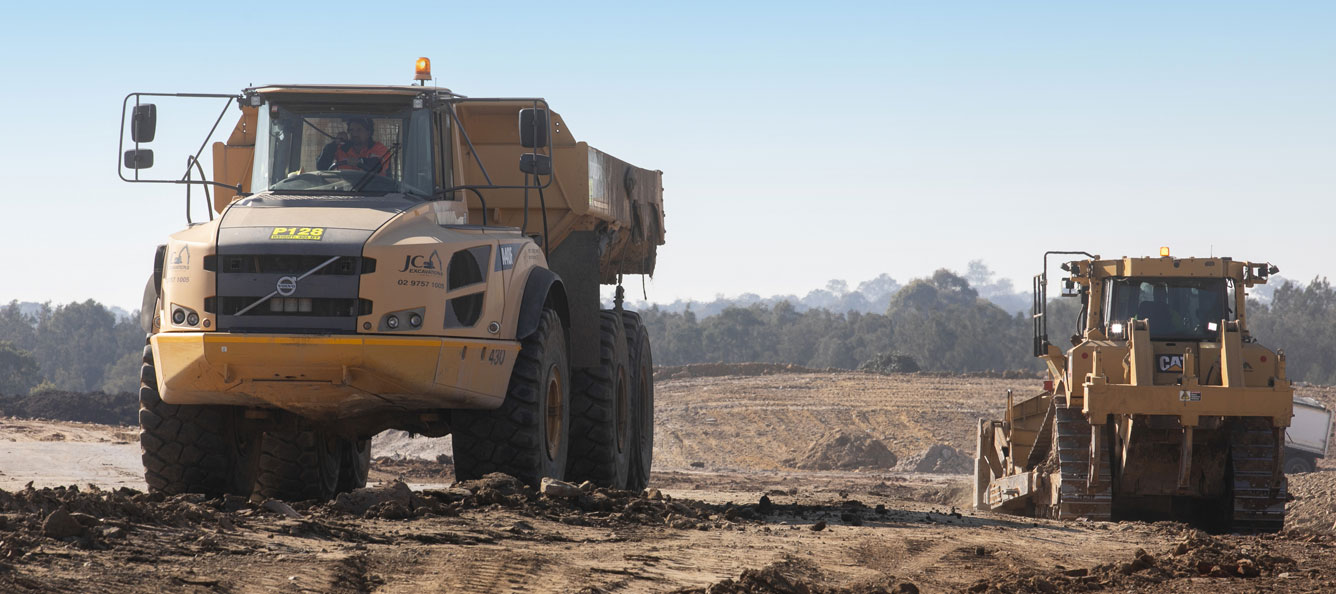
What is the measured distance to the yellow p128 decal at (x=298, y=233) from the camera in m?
8.99

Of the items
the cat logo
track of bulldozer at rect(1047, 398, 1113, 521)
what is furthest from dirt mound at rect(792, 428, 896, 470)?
the cat logo

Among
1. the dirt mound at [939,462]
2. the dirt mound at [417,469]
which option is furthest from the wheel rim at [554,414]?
the dirt mound at [939,462]

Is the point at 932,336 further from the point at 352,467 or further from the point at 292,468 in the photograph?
the point at 292,468

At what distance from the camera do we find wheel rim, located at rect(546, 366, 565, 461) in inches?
418

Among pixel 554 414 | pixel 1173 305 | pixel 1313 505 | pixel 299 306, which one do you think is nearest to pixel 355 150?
pixel 299 306

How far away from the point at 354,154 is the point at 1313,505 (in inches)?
498

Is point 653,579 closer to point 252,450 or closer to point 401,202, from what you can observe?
point 401,202

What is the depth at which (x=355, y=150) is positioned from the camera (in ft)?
33.3

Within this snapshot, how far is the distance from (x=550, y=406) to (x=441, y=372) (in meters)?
1.65

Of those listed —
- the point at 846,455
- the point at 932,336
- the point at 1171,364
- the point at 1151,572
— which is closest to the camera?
the point at 1151,572

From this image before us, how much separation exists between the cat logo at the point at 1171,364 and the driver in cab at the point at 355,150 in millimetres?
7352

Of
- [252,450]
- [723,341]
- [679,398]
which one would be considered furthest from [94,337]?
[252,450]

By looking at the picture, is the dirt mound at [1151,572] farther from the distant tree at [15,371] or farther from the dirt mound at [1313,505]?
the distant tree at [15,371]

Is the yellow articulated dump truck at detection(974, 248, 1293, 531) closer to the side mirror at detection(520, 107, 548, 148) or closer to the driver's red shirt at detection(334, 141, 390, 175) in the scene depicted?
the side mirror at detection(520, 107, 548, 148)
